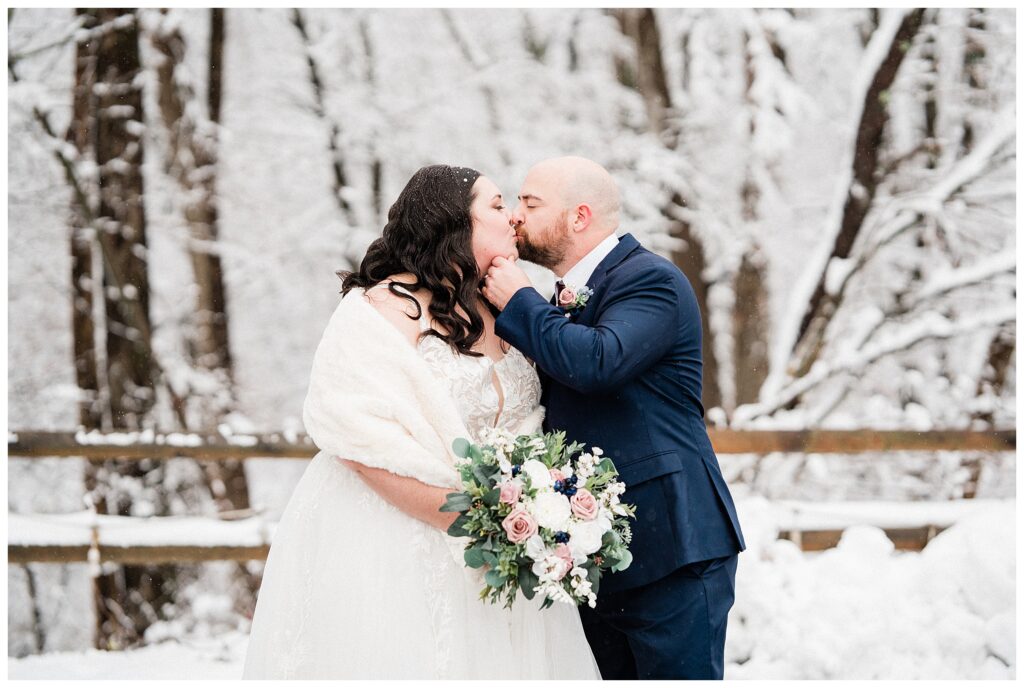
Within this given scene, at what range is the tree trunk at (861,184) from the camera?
24.3 feet

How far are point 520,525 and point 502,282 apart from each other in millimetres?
792

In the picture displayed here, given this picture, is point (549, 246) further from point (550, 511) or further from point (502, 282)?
point (550, 511)

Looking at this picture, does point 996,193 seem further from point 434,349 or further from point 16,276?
point 16,276

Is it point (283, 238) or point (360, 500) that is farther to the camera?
point (283, 238)

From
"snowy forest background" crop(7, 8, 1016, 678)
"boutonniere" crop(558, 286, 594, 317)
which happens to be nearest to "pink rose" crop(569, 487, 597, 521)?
"boutonniere" crop(558, 286, 594, 317)

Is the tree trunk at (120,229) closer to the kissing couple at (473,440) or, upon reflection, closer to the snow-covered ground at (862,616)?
the snow-covered ground at (862,616)

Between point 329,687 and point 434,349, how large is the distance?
3.40ft

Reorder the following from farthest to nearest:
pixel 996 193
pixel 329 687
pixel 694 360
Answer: pixel 996 193 → pixel 694 360 → pixel 329 687

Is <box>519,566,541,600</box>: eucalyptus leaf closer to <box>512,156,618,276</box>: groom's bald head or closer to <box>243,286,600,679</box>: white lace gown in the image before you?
<box>243,286,600,679</box>: white lace gown

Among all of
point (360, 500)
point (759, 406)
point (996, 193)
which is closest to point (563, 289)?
point (360, 500)

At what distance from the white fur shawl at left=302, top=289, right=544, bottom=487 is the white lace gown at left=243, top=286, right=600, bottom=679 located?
100 millimetres

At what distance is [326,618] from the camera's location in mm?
2635

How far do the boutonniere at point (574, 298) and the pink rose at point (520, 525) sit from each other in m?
0.83

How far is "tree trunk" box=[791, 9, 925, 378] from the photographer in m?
7.41
